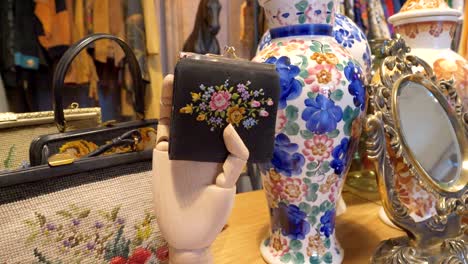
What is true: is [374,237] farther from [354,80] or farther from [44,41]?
[44,41]

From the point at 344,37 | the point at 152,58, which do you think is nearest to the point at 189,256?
the point at 344,37

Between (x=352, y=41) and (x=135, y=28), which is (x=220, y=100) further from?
(x=135, y=28)

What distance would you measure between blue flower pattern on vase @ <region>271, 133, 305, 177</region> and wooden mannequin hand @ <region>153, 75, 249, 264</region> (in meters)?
0.13

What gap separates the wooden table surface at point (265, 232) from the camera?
531 mm

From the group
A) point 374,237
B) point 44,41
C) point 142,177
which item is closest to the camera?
point 142,177

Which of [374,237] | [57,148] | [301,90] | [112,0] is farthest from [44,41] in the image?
[374,237]

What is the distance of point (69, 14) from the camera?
106cm

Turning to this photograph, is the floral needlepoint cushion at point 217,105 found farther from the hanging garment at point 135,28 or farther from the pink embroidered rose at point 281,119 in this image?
the hanging garment at point 135,28

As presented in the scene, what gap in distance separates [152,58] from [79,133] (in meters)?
0.76

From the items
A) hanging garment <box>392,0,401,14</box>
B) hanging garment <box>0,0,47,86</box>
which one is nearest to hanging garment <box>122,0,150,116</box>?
hanging garment <box>0,0,47,86</box>

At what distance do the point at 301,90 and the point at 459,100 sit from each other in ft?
0.86

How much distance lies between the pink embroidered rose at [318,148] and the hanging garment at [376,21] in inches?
37.5

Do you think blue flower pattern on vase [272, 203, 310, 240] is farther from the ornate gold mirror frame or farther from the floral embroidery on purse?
the floral embroidery on purse

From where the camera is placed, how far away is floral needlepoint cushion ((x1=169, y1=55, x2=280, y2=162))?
0.99 ft
